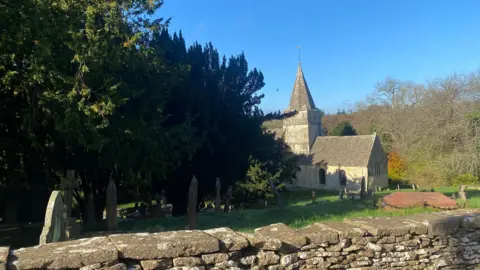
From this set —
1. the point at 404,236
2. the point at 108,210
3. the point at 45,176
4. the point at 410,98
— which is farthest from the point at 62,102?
the point at 410,98

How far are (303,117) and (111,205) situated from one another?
139 feet

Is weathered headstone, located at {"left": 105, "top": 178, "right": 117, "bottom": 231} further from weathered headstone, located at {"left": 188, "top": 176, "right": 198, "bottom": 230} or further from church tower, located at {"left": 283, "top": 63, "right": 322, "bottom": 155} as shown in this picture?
church tower, located at {"left": 283, "top": 63, "right": 322, "bottom": 155}

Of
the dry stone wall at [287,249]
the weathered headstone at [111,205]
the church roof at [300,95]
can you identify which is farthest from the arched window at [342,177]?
the dry stone wall at [287,249]

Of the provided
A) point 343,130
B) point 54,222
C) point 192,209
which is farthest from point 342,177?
point 54,222

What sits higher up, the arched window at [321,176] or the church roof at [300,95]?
the church roof at [300,95]

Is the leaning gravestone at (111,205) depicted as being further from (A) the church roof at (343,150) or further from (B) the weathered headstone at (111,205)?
(A) the church roof at (343,150)

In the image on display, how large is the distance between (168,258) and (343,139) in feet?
144

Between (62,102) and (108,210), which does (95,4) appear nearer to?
(62,102)

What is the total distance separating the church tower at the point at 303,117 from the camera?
51.3 m

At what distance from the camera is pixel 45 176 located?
49.2ft

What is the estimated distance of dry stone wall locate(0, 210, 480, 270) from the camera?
141 inches

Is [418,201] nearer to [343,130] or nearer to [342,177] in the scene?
[342,177]

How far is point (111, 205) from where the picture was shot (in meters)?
11.6

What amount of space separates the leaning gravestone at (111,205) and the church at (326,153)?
29.0m
